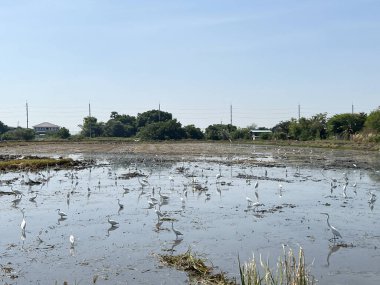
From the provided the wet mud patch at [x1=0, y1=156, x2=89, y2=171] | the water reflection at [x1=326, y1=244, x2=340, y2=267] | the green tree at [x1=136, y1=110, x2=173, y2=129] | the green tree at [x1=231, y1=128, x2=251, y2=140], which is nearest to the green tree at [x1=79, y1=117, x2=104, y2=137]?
the green tree at [x1=136, y1=110, x2=173, y2=129]

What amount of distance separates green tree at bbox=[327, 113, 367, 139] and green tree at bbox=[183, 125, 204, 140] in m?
21.7

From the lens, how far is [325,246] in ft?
38.8

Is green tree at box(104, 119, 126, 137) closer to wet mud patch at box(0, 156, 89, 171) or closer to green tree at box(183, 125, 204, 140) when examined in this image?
green tree at box(183, 125, 204, 140)

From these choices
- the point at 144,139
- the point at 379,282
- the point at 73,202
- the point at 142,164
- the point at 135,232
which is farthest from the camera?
the point at 144,139

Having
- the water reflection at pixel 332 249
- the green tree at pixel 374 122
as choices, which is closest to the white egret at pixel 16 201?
the water reflection at pixel 332 249

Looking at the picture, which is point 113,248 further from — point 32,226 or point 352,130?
point 352,130

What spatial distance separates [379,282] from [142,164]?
2609 cm

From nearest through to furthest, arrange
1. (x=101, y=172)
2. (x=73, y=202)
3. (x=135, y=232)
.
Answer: (x=135, y=232), (x=73, y=202), (x=101, y=172)

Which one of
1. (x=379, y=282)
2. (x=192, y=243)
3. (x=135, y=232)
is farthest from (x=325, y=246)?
(x=135, y=232)

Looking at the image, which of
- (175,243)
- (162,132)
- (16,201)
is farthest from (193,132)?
(175,243)

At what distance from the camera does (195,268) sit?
9.75 metres

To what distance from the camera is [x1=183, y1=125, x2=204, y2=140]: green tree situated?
7731cm

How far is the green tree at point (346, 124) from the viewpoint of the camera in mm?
64062

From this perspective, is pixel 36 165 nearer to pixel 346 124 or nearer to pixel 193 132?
pixel 346 124
